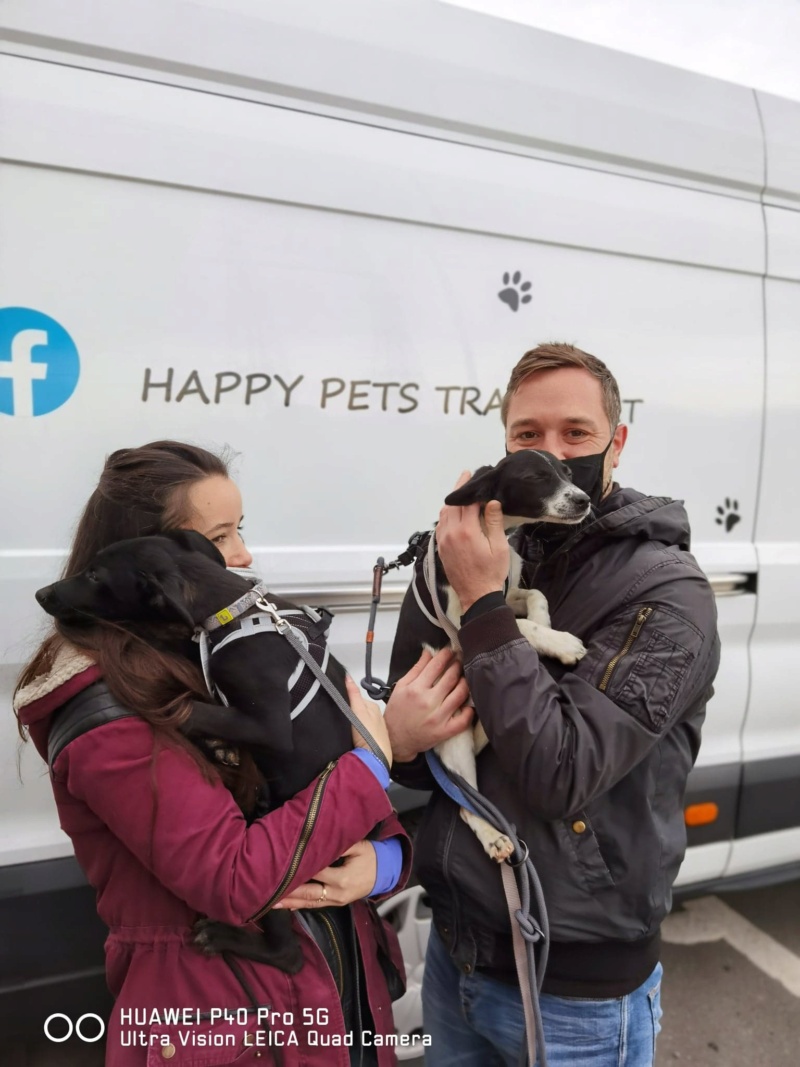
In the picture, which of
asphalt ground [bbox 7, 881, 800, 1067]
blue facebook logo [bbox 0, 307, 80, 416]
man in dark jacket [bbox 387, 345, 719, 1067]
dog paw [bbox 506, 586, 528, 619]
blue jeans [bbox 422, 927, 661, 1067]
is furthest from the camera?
asphalt ground [bbox 7, 881, 800, 1067]

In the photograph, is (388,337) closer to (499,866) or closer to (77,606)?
(77,606)

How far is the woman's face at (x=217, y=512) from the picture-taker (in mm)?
1392

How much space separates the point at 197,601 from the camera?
127 cm

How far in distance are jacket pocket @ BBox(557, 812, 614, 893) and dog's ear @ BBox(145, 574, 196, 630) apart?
2.47 feet

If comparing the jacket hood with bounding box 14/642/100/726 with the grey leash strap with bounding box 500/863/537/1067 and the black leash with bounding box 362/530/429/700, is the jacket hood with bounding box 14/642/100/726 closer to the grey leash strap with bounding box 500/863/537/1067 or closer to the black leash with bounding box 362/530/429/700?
the black leash with bounding box 362/530/429/700

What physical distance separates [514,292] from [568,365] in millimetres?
1042

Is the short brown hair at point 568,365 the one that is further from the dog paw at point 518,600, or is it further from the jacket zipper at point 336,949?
the jacket zipper at point 336,949

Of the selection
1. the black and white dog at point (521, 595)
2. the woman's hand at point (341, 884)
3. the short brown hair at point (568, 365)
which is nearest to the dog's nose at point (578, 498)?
the black and white dog at point (521, 595)

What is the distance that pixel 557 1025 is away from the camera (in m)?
1.33

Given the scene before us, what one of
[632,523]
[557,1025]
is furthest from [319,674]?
[557,1025]

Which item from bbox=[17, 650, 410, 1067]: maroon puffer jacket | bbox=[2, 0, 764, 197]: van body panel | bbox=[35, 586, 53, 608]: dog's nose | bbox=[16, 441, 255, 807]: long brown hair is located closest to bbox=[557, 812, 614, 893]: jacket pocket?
bbox=[17, 650, 410, 1067]: maroon puffer jacket

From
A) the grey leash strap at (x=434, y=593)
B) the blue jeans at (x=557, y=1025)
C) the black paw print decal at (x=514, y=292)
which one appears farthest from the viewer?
the black paw print decal at (x=514, y=292)

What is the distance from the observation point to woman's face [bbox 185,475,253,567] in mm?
1392

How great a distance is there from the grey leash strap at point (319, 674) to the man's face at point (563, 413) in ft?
2.14
